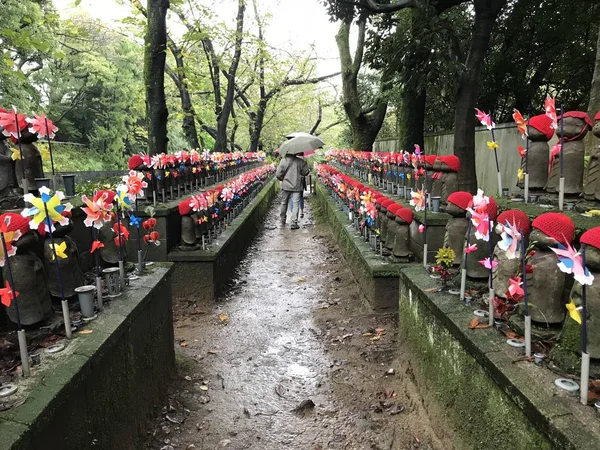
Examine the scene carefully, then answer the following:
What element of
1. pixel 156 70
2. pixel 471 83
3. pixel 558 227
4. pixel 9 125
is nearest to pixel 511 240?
pixel 558 227

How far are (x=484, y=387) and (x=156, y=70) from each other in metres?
7.30

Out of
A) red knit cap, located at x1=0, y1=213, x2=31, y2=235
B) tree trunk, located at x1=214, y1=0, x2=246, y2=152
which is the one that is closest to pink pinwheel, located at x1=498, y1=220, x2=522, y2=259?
red knit cap, located at x1=0, y1=213, x2=31, y2=235

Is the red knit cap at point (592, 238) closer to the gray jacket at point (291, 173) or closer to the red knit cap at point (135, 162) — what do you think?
the red knit cap at point (135, 162)

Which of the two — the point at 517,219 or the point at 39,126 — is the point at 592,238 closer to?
the point at 517,219

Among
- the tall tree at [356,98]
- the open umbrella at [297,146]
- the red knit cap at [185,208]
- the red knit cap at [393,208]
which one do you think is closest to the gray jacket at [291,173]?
the open umbrella at [297,146]

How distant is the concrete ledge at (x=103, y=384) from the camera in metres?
1.73

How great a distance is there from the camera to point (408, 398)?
3305 mm

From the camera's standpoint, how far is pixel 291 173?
10992 millimetres

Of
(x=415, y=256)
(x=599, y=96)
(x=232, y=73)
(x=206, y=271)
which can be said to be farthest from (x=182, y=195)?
(x=232, y=73)

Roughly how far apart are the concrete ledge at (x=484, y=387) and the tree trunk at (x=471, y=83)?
4.45 meters

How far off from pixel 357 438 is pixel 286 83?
22.3 m

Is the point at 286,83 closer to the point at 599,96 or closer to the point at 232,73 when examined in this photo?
the point at 232,73

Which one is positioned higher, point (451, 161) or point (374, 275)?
point (451, 161)

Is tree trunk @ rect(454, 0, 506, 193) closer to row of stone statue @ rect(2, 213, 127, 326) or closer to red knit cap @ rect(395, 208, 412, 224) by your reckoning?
red knit cap @ rect(395, 208, 412, 224)
